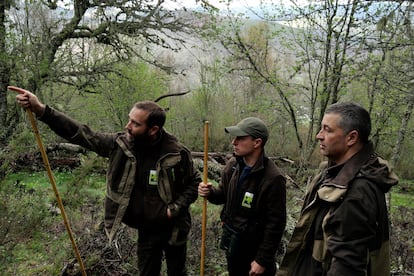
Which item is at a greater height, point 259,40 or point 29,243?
point 259,40

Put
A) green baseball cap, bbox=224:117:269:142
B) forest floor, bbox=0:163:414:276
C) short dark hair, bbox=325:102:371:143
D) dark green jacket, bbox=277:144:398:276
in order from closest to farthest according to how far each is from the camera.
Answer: dark green jacket, bbox=277:144:398:276
short dark hair, bbox=325:102:371:143
green baseball cap, bbox=224:117:269:142
forest floor, bbox=0:163:414:276

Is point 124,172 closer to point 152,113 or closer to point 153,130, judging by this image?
point 153,130

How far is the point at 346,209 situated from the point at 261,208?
1.06 meters

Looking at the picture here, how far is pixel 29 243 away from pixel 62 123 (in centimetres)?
332

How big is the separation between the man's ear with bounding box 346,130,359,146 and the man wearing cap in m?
0.85

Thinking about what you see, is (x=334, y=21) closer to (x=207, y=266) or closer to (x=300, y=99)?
(x=300, y=99)

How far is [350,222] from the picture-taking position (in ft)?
5.62

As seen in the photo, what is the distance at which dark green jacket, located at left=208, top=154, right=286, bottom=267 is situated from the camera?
8.79ft

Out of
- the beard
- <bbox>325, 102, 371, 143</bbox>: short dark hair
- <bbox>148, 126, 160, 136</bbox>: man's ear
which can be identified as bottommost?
the beard

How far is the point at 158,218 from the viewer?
2.93m

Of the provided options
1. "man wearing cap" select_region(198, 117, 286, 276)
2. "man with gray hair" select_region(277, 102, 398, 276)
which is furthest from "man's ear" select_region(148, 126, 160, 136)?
"man with gray hair" select_region(277, 102, 398, 276)

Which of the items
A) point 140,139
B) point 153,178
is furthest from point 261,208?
point 140,139

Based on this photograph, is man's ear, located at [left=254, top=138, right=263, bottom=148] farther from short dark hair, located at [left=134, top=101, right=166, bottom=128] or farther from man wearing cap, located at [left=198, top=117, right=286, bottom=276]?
short dark hair, located at [left=134, top=101, right=166, bottom=128]

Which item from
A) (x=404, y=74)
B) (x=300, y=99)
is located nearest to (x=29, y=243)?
(x=404, y=74)
